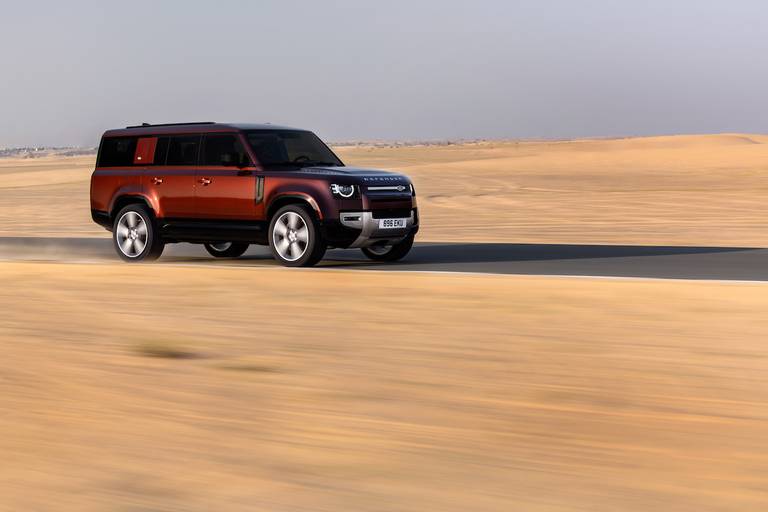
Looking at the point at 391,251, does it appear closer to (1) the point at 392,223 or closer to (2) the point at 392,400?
(1) the point at 392,223

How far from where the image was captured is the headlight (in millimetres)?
15672

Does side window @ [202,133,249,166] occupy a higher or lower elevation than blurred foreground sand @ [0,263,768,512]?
higher

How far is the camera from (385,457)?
6371 mm

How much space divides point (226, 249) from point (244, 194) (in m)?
2.94

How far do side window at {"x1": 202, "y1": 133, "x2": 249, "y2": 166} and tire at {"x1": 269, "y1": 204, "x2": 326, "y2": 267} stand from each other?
0.96 meters

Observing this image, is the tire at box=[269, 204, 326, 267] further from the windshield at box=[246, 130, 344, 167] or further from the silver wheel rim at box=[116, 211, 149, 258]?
the silver wheel rim at box=[116, 211, 149, 258]

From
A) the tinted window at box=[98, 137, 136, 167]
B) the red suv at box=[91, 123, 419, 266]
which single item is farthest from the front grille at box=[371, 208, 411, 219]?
the tinted window at box=[98, 137, 136, 167]

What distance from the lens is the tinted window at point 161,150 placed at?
17250 mm

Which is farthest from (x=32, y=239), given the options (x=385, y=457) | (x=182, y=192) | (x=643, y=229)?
(x=385, y=457)

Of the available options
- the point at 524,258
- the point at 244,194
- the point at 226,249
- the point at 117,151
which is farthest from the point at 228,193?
the point at 524,258

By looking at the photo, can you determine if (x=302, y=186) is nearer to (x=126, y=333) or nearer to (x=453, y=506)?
(x=126, y=333)

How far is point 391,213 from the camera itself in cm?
1625

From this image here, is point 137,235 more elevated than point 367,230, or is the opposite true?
point 367,230

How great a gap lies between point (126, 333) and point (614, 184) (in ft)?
128
